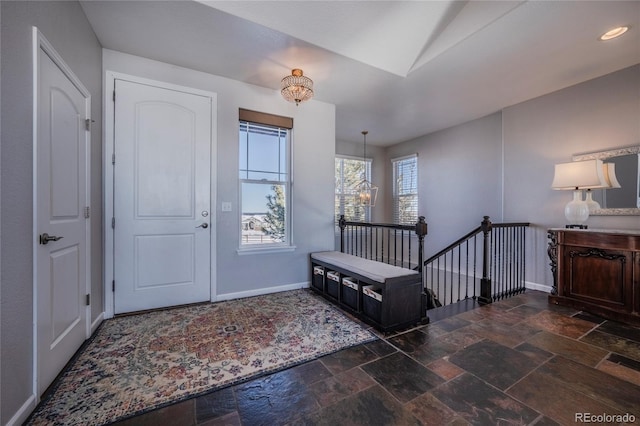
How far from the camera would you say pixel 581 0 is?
1947 mm

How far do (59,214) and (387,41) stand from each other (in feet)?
10.2

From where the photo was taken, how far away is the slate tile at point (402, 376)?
1.56 m

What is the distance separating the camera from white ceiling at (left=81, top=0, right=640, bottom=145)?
2113mm

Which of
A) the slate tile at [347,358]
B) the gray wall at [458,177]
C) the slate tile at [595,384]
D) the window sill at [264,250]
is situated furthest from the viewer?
the gray wall at [458,177]

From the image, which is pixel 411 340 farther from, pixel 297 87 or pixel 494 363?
pixel 297 87

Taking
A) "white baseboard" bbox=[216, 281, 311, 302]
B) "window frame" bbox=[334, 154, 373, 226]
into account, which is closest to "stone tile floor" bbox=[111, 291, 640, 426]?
"white baseboard" bbox=[216, 281, 311, 302]

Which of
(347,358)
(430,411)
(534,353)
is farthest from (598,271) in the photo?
(347,358)

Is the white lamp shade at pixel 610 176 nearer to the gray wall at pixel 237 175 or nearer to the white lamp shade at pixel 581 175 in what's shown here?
the white lamp shade at pixel 581 175

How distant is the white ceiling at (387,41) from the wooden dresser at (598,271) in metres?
1.86

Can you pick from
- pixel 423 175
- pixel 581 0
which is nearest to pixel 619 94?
pixel 581 0

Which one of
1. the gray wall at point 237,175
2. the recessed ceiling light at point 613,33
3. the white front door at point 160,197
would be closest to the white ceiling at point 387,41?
the recessed ceiling light at point 613,33

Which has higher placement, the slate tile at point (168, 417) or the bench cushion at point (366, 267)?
the bench cushion at point (366, 267)

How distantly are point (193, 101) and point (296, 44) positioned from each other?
1333mm

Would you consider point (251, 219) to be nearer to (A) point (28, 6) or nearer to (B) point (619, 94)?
(A) point (28, 6)
